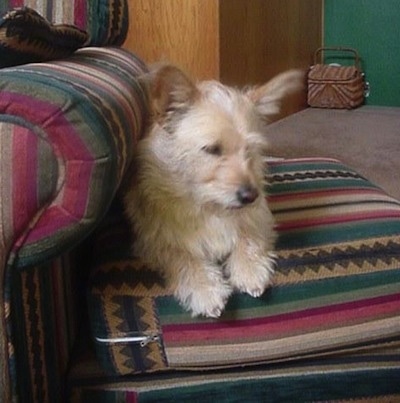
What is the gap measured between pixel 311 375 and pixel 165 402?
25 cm

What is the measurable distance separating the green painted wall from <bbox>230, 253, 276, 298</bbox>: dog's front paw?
3.04 metres

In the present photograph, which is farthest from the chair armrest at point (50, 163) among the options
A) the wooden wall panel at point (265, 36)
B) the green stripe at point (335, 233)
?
the wooden wall panel at point (265, 36)

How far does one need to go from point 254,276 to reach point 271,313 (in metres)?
0.07

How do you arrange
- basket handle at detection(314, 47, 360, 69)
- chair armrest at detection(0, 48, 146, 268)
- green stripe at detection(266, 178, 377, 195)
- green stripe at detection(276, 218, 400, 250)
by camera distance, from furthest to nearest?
1. basket handle at detection(314, 47, 360, 69)
2. green stripe at detection(266, 178, 377, 195)
3. green stripe at detection(276, 218, 400, 250)
4. chair armrest at detection(0, 48, 146, 268)

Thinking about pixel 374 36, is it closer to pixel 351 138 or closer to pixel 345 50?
pixel 345 50

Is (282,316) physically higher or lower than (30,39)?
lower

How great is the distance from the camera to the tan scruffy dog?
45.4 inches

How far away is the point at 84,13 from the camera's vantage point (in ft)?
4.95

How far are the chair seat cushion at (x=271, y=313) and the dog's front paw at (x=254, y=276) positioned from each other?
13mm

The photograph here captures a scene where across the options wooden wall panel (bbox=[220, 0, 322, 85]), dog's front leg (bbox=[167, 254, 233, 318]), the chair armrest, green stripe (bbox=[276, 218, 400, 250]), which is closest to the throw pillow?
Answer: the chair armrest

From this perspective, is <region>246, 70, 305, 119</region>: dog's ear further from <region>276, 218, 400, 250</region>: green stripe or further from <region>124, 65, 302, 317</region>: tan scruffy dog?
<region>276, 218, 400, 250</region>: green stripe

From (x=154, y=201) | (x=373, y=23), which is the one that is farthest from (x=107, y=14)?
(x=373, y=23)

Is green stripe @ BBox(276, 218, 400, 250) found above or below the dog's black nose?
below

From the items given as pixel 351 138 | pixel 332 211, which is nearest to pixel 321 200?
pixel 332 211
